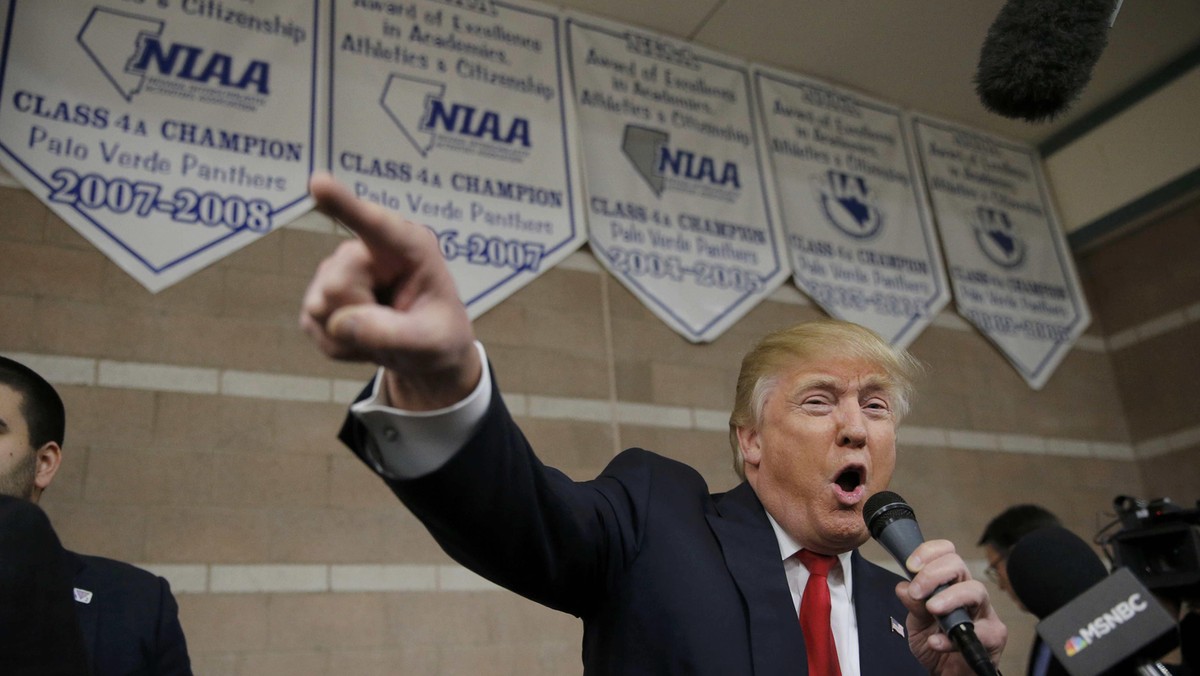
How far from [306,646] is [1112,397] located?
487 cm

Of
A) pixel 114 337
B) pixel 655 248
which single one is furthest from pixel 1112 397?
pixel 114 337

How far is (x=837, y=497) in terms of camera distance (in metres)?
1.78

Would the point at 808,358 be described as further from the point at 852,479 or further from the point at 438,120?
the point at 438,120

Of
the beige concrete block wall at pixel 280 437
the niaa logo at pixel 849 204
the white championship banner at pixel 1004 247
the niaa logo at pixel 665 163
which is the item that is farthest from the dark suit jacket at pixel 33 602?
the white championship banner at pixel 1004 247

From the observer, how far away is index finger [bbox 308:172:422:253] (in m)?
0.92

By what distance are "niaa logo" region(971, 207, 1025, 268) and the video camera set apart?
3.36 m

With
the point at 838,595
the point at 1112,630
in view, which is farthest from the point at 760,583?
the point at 1112,630

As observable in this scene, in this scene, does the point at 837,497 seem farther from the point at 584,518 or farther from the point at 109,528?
the point at 109,528

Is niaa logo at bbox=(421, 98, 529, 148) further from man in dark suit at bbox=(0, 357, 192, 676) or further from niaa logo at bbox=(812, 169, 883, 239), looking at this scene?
man in dark suit at bbox=(0, 357, 192, 676)

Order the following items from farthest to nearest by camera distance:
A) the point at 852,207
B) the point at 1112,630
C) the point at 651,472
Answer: the point at 852,207
the point at 651,472
the point at 1112,630

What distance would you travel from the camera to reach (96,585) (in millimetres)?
2518

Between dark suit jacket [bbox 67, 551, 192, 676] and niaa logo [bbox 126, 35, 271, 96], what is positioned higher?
niaa logo [bbox 126, 35, 271, 96]

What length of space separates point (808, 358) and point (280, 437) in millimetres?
2623

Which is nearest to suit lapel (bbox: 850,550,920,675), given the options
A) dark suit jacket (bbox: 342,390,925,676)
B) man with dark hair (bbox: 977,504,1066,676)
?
dark suit jacket (bbox: 342,390,925,676)
